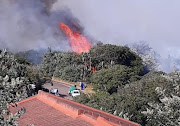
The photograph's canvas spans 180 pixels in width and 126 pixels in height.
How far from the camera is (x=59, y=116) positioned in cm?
1090

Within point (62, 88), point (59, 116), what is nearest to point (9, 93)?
point (59, 116)

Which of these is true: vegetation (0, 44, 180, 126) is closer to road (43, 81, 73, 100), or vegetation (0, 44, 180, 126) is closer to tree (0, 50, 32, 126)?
tree (0, 50, 32, 126)

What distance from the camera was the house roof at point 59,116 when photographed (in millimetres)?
9736

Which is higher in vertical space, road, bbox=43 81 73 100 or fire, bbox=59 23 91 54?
fire, bbox=59 23 91 54

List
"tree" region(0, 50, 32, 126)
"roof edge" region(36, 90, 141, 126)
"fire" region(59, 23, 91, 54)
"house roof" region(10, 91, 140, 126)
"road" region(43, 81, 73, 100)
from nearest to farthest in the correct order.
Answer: "tree" region(0, 50, 32, 126) < "roof edge" region(36, 90, 141, 126) < "house roof" region(10, 91, 140, 126) < "road" region(43, 81, 73, 100) < "fire" region(59, 23, 91, 54)

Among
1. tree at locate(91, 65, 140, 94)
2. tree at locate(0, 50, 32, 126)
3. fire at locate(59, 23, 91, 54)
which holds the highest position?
fire at locate(59, 23, 91, 54)

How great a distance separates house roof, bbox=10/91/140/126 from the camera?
31.9ft

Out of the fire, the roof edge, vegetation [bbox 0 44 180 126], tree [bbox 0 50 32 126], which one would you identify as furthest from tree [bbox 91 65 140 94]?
tree [bbox 0 50 32 126]

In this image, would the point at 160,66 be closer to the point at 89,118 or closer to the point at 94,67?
the point at 94,67

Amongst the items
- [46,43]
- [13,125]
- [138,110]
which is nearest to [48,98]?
[13,125]

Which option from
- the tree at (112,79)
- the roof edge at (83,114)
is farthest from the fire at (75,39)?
the roof edge at (83,114)

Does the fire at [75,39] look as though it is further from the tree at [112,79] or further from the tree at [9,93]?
the tree at [9,93]

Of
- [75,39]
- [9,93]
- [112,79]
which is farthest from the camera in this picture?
[75,39]

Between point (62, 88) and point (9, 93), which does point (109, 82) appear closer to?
point (62, 88)
